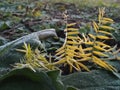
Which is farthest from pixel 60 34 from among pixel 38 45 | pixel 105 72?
pixel 105 72

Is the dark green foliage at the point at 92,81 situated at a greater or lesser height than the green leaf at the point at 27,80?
lesser

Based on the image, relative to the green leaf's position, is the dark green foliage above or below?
below

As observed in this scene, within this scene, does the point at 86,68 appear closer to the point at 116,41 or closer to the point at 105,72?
the point at 105,72

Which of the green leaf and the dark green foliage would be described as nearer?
the green leaf

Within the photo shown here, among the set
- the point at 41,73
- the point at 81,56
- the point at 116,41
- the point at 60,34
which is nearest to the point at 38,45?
the point at 81,56

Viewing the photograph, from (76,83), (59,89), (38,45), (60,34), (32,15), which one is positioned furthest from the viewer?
(32,15)

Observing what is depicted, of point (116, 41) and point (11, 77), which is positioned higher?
point (11, 77)

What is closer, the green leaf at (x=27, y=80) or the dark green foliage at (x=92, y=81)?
the green leaf at (x=27, y=80)

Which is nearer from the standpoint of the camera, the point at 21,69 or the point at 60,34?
the point at 21,69

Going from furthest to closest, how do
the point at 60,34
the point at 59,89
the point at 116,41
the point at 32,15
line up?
the point at 32,15 → the point at 60,34 → the point at 116,41 → the point at 59,89
